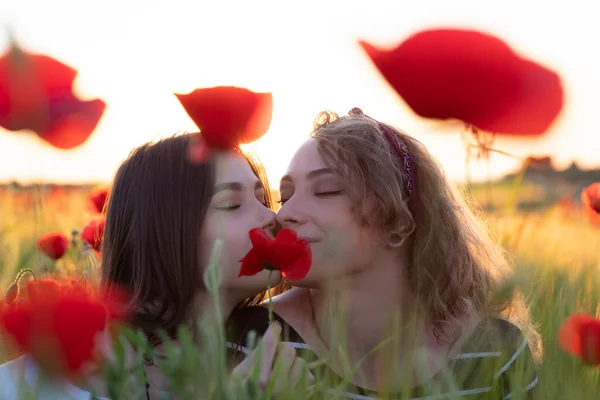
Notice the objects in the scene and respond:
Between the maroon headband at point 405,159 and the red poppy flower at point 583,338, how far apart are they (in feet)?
1.86

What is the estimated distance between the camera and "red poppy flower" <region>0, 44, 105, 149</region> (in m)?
0.60

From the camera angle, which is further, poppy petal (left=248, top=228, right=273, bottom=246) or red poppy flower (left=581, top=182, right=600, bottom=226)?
red poppy flower (left=581, top=182, right=600, bottom=226)

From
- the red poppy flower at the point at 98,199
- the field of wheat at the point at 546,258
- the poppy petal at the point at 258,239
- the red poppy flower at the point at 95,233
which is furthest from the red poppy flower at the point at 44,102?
the red poppy flower at the point at 98,199

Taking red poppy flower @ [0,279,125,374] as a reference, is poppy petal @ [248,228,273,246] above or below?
below

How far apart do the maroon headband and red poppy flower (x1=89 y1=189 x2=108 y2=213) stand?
0.64 metres

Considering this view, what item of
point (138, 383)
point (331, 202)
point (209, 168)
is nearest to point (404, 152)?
point (331, 202)

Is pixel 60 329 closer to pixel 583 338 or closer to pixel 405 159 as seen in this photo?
pixel 583 338

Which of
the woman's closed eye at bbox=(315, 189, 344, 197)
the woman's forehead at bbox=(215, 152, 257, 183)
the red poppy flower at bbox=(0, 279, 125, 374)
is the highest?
the red poppy flower at bbox=(0, 279, 125, 374)

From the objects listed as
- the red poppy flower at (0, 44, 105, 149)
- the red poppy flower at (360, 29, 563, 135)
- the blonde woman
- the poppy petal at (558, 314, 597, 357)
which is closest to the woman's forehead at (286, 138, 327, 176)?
the blonde woman

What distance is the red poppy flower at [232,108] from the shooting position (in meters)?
0.87

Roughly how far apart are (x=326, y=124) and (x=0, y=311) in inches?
35.5

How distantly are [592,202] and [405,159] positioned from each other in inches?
14.4

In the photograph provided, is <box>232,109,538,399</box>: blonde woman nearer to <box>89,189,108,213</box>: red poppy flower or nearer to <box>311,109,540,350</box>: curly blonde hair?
<box>311,109,540,350</box>: curly blonde hair

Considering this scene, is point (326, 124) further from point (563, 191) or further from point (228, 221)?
point (563, 191)
